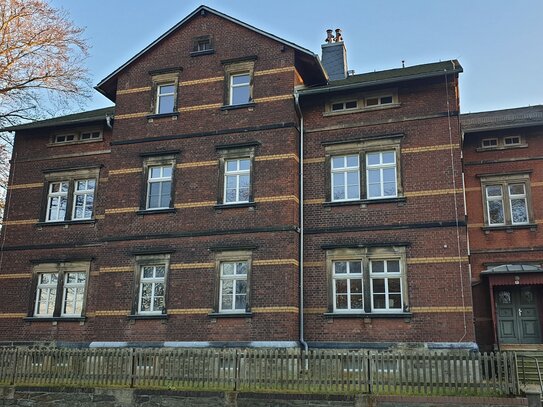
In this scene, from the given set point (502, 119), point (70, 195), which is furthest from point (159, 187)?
point (502, 119)

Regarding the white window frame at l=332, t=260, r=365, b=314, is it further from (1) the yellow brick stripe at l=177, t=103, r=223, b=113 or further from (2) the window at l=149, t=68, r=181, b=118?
(2) the window at l=149, t=68, r=181, b=118

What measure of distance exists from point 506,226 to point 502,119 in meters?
4.40

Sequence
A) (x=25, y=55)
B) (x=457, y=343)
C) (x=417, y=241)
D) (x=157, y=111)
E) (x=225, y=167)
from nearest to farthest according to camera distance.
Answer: (x=457, y=343) < (x=417, y=241) < (x=225, y=167) < (x=157, y=111) < (x=25, y=55)

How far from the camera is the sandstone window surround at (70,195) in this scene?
19.9 metres

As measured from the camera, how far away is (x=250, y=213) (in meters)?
16.9

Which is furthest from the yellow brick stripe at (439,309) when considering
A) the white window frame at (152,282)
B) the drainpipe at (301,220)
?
the white window frame at (152,282)

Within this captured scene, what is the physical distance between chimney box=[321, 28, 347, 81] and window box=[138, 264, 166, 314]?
401 inches

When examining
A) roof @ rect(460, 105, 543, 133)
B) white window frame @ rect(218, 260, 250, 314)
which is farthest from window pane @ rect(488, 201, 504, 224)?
white window frame @ rect(218, 260, 250, 314)

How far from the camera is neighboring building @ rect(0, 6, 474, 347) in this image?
629 inches

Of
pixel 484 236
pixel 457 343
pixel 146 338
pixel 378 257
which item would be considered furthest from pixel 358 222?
pixel 146 338

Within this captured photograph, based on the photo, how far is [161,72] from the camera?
1923 cm

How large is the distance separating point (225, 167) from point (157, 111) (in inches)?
134

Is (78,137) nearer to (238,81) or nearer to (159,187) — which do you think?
(159,187)

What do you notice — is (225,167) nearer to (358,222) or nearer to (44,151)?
(358,222)
